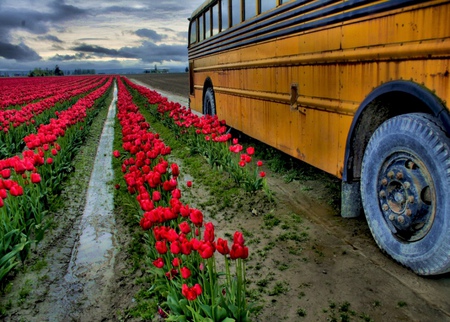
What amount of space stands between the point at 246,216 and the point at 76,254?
1684 millimetres

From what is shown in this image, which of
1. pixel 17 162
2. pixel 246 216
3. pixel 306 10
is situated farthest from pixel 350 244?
pixel 17 162

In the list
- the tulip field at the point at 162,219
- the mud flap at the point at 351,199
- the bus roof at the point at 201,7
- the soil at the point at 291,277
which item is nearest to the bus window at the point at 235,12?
the bus roof at the point at 201,7

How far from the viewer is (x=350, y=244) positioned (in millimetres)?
3613

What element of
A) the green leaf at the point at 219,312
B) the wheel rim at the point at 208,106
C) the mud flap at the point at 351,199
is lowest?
the green leaf at the point at 219,312

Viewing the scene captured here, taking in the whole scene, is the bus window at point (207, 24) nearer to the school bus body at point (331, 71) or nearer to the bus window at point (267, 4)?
the school bus body at point (331, 71)

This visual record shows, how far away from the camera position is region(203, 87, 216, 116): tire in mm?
9000

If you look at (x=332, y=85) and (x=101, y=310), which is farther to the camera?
(x=332, y=85)

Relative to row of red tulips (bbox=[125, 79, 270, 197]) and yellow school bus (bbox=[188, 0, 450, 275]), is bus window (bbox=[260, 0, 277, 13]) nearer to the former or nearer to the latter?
yellow school bus (bbox=[188, 0, 450, 275])

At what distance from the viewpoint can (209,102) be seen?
954cm

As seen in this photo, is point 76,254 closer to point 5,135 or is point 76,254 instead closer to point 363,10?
point 363,10

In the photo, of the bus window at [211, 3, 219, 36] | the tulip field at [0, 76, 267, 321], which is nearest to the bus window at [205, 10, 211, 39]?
the bus window at [211, 3, 219, 36]

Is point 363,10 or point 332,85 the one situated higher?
point 363,10

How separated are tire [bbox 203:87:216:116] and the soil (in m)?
4.56

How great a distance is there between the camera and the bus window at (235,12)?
651 cm
